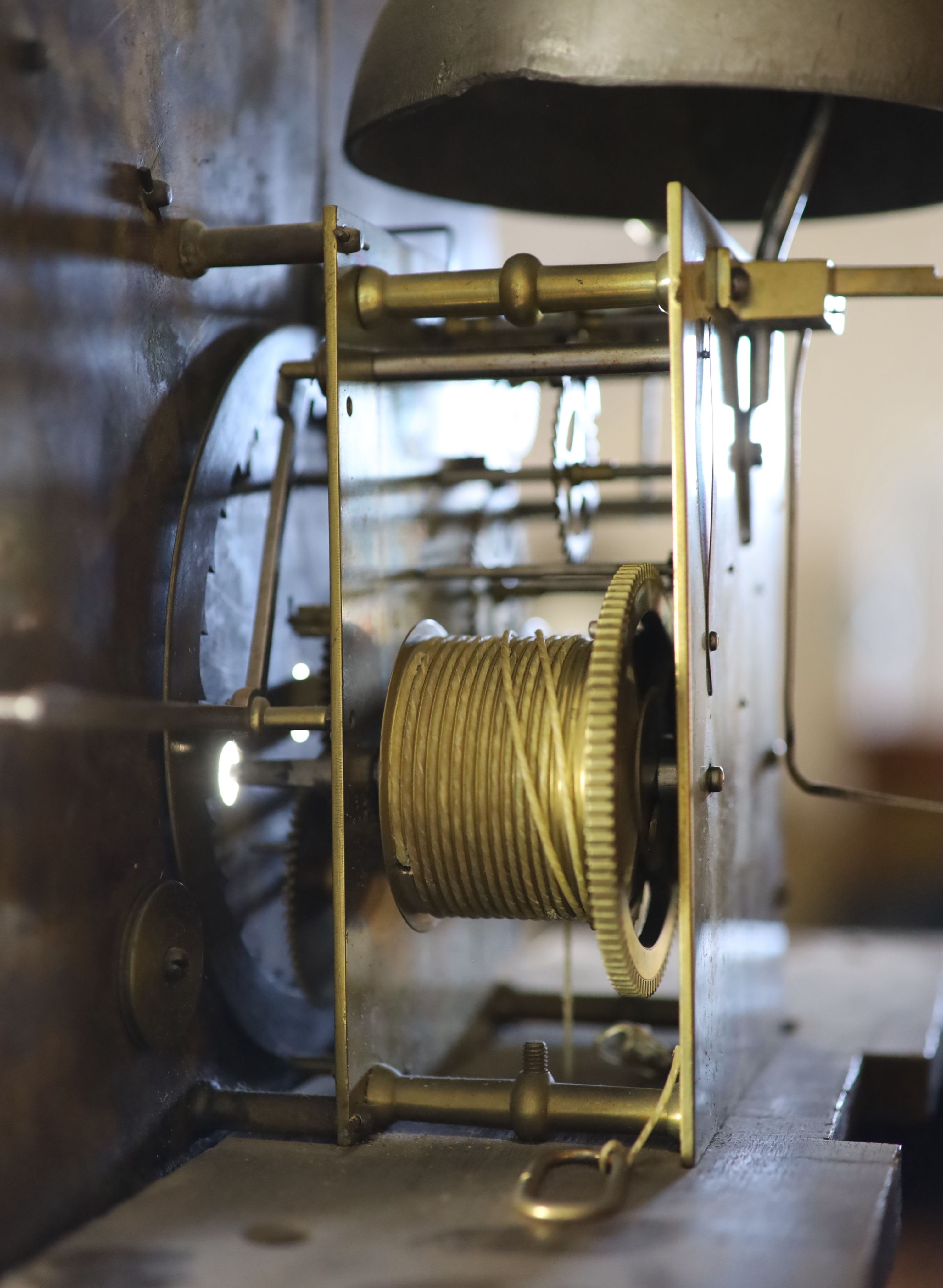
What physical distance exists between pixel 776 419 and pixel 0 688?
1.06 metres

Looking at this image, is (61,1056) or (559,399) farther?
(559,399)

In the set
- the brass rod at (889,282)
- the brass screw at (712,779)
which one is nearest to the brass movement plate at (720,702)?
the brass screw at (712,779)

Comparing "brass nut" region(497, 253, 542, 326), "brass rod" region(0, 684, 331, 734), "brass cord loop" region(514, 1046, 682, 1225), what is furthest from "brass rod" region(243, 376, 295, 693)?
"brass cord loop" region(514, 1046, 682, 1225)

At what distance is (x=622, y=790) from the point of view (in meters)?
1.26

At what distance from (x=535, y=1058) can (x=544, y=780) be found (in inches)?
10.7

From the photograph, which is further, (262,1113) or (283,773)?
(283,773)

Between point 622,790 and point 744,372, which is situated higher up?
point 744,372

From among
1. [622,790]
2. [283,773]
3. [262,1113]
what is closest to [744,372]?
[622,790]

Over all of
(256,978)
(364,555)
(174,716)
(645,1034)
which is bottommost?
(645,1034)

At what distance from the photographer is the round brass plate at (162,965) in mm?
1279

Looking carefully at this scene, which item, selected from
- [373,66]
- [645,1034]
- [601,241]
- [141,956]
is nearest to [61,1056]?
[141,956]

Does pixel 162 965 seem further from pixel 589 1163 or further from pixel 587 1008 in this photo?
pixel 587 1008

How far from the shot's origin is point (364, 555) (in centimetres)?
144

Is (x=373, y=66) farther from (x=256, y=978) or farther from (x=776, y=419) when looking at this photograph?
(x=256, y=978)
